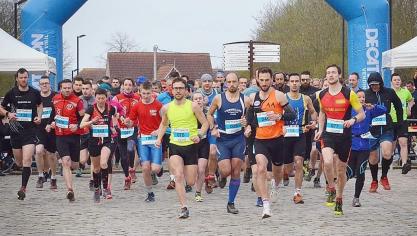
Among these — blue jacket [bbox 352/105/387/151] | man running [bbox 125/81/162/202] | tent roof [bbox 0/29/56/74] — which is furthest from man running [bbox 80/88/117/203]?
tent roof [bbox 0/29/56/74]

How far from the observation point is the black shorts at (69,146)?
1452 centimetres

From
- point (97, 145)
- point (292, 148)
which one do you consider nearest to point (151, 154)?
point (97, 145)

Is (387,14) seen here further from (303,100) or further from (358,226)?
(358,226)

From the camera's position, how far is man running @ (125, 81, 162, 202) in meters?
14.0

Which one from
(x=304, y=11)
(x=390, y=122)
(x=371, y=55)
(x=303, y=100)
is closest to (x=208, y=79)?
(x=303, y=100)

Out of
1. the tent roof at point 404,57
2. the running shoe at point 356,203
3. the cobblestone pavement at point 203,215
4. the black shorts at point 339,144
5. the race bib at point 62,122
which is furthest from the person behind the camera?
the tent roof at point 404,57

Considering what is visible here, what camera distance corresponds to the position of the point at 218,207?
13070 millimetres

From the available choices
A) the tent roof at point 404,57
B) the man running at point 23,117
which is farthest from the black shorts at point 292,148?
the tent roof at point 404,57

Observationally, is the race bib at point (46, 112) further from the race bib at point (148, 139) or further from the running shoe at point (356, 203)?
the running shoe at point (356, 203)

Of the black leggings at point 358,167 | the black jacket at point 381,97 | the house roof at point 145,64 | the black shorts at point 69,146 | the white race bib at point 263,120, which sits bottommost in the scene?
the black leggings at point 358,167

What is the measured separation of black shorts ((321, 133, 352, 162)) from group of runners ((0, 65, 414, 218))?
0.01 metres

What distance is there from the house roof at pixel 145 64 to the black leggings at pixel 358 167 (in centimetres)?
9004

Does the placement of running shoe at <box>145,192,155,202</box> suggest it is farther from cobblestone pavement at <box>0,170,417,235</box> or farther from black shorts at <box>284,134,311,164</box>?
black shorts at <box>284,134,311,164</box>

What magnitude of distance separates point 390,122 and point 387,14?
20.8 ft
